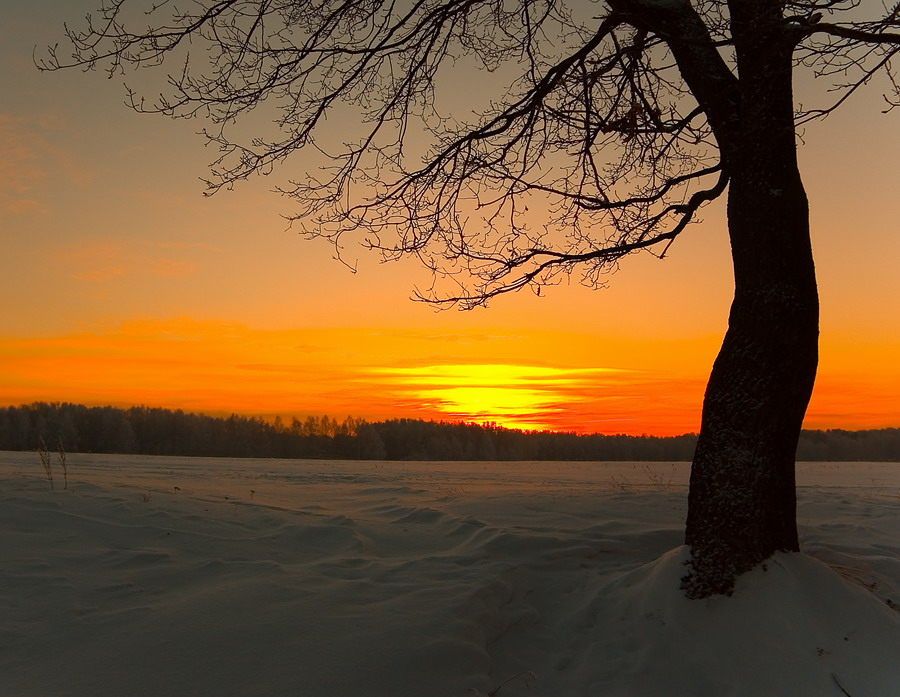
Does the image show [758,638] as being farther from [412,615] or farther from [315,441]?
[315,441]

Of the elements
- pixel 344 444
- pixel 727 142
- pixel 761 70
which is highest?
pixel 761 70

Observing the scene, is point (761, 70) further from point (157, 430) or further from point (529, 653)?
point (157, 430)

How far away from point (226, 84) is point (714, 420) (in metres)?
4.78

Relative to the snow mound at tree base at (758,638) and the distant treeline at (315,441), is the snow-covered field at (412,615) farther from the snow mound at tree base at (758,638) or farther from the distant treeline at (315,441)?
the distant treeline at (315,441)

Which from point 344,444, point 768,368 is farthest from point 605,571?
point 344,444

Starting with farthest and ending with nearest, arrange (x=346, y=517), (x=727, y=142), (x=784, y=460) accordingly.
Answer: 1. (x=346, y=517)
2. (x=727, y=142)
3. (x=784, y=460)

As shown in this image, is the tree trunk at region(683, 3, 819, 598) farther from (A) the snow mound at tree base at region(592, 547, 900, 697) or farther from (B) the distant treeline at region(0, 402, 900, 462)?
(B) the distant treeline at region(0, 402, 900, 462)

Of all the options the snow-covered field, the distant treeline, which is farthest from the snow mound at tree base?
the distant treeline

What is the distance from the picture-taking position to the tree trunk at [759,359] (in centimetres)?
417

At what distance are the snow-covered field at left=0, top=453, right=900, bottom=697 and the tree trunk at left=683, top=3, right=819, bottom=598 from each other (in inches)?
9.0

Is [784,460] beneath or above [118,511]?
above

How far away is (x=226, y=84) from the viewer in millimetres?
5363

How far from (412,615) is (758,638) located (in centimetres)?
203

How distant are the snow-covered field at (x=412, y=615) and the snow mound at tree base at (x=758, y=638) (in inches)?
0.4
